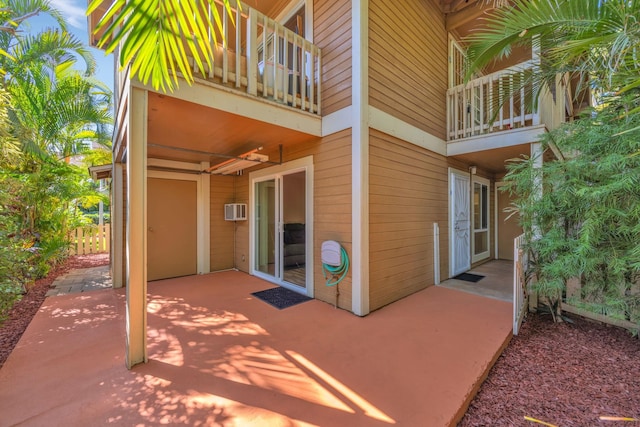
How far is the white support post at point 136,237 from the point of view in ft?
7.48

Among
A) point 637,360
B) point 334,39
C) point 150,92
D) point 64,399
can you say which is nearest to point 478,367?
point 637,360

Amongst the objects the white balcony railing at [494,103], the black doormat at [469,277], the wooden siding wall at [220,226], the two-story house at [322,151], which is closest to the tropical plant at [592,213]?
the white balcony railing at [494,103]

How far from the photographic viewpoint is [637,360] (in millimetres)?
2463

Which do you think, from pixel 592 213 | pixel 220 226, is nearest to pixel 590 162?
pixel 592 213

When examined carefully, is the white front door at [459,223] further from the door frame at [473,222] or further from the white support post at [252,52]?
the white support post at [252,52]

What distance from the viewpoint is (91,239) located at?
25.4 feet

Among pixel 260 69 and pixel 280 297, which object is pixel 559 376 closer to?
pixel 280 297

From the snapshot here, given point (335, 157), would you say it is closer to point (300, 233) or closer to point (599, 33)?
point (300, 233)

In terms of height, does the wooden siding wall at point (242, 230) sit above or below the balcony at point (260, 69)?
below

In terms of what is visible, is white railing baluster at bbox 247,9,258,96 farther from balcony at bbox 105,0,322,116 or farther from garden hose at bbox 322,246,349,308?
garden hose at bbox 322,246,349,308

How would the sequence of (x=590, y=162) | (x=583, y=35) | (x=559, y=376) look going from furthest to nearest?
(x=590, y=162)
(x=559, y=376)
(x=583, y=35)

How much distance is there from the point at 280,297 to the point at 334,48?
369 centimetres

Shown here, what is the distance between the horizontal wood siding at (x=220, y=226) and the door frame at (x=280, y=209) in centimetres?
78

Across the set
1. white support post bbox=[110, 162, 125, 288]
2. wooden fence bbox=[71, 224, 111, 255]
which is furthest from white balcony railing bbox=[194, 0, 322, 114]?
wooden fence bbox=[71, 224, 111, 255]
